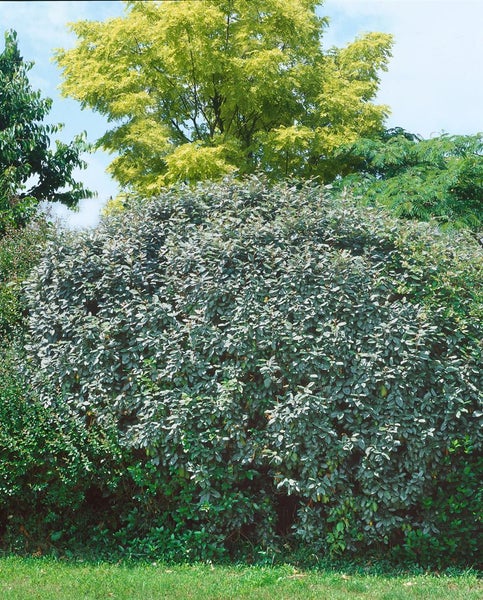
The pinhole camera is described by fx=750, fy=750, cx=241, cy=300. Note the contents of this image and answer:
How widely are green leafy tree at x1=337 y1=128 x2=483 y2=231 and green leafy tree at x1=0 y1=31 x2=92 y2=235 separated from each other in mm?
7244

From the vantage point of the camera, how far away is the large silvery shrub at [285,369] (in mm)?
7117

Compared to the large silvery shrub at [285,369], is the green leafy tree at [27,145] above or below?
above

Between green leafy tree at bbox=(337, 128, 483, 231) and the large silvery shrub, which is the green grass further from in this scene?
green leafy tree at bbox=(337, 128, 483, 231)

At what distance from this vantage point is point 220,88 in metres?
20.3

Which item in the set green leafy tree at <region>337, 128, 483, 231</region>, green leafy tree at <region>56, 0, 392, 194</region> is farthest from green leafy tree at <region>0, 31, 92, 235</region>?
green leafy tree at <region>337, 128, 483, 231</region>

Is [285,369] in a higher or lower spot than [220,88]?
lower

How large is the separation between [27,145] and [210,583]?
14.6m

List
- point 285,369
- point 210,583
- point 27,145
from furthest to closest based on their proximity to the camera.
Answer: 1. point 27,145
2. point 285,369
3. point 210,583

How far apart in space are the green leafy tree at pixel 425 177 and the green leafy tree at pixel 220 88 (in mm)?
1221

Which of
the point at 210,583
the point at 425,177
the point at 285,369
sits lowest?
the point at 210,583

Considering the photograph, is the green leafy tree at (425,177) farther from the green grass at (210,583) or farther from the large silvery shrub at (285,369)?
the green grass at (210,583)

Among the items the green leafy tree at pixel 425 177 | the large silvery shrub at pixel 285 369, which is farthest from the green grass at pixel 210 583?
the green leafy tree at pixel 425 177

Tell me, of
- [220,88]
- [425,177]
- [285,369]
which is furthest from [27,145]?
[285,369]

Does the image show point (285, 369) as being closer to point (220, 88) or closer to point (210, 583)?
point (210, 583)
